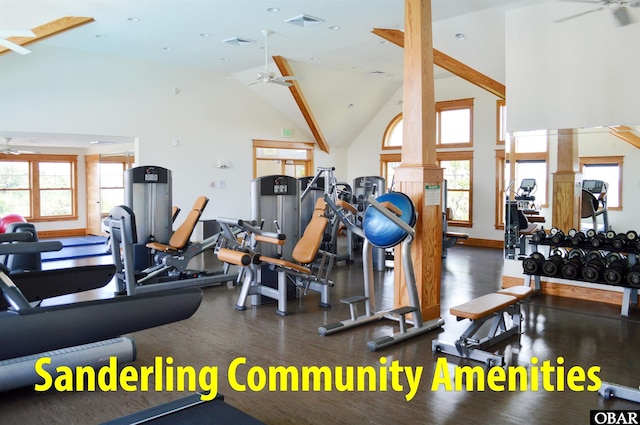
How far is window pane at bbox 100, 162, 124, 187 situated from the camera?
1168cm

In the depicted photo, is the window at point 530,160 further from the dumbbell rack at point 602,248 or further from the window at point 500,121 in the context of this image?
the window at point 500,121

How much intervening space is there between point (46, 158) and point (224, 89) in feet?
17.5

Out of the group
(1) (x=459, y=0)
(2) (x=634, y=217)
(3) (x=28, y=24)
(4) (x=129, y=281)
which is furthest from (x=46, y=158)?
(2) (x=634, y=217)

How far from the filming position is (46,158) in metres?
12.5

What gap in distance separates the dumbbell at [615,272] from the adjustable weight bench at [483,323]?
3.94ft

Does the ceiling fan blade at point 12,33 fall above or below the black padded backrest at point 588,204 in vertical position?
above

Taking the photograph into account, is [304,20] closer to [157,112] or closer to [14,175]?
[157,112]

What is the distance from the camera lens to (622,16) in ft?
17.0

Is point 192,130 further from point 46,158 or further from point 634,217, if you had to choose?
point 634,217

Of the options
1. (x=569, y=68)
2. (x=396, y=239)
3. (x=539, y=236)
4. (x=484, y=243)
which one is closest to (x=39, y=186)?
(x=484, y=243)

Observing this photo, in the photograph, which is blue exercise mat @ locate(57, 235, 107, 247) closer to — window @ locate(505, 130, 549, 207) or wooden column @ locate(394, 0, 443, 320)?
wooden column @ locate(394, 0, 443, 320)

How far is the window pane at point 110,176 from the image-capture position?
11.7 m

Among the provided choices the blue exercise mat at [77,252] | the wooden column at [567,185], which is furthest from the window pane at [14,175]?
the wooden column at [567,185]

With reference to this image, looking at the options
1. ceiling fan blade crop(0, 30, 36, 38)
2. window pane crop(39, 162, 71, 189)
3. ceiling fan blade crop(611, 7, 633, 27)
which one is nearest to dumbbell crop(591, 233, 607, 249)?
ceiling fan blade crop(611, 7, 633, 27)
